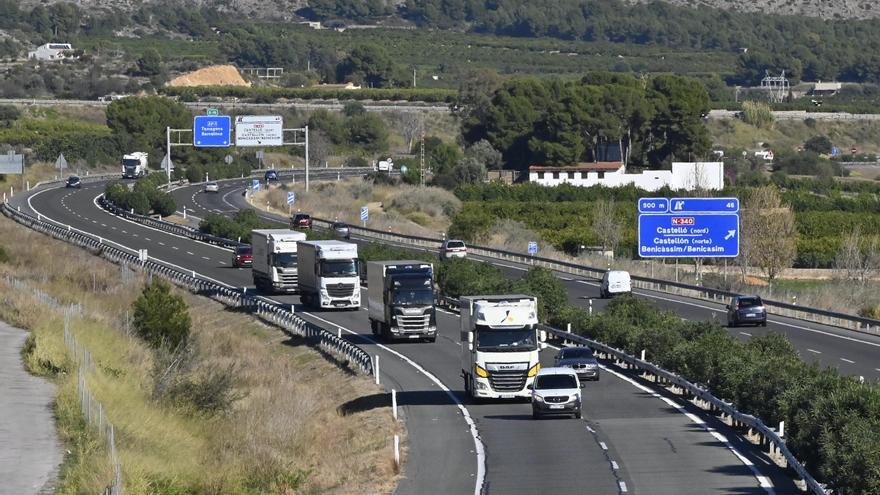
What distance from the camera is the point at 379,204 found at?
5103 inches

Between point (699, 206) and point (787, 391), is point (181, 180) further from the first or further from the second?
point (787, 391)

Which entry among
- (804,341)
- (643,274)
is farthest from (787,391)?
(643,274)

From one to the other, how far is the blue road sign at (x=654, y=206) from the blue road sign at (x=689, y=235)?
28 centimetres

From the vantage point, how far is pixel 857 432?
26.6 meters

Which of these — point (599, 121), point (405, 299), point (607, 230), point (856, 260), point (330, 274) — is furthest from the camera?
point (599, 121)

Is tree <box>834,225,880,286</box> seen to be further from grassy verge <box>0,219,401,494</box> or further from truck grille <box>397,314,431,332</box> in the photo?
grassy verge <box>0,219,401,494</box>

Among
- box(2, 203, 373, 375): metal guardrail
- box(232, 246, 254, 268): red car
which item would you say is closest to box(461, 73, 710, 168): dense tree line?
box(2, 203, 373, 375): metal guardrail

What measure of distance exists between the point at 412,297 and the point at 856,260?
4441 cm

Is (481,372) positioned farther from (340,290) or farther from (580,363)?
(340,290)

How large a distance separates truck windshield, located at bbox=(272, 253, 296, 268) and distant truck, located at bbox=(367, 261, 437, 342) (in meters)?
14.2

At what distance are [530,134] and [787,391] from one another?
383 ft

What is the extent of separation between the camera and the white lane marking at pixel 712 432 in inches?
1147

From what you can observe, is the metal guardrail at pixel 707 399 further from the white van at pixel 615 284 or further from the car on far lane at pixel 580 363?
the white van at pixel 615 284

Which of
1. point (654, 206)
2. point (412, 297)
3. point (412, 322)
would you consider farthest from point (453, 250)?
point (412, 297)
